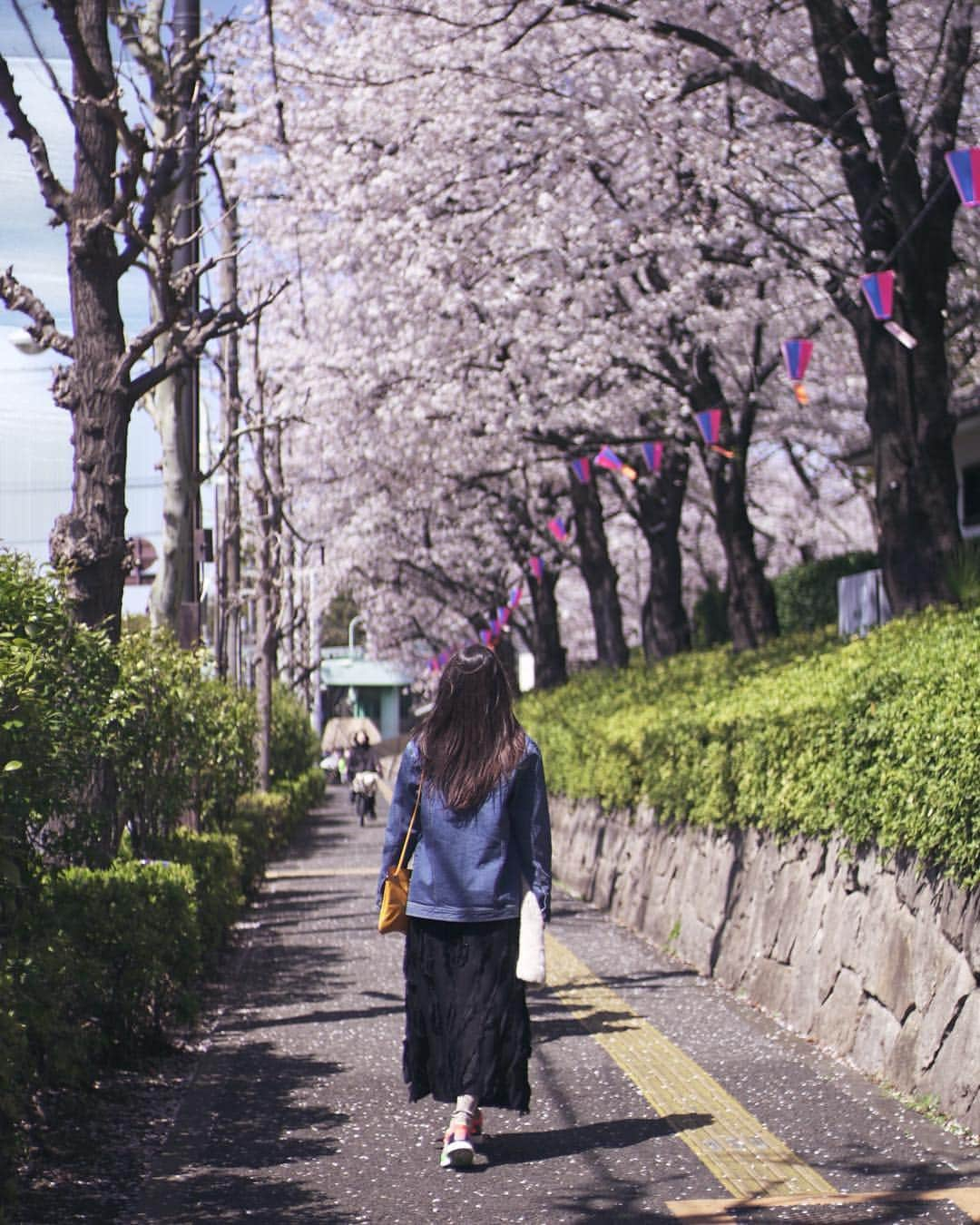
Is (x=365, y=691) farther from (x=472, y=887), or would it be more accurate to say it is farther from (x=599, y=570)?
(x=472, y=887)

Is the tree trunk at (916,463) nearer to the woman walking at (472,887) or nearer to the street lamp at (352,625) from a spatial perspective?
the woman walking at (472,887)

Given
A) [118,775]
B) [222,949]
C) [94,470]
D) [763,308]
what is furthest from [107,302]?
[763,308]

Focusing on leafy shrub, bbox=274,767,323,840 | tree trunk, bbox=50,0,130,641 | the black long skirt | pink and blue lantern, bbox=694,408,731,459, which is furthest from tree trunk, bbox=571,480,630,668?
the black long skirt

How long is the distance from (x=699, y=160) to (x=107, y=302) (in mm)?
7577

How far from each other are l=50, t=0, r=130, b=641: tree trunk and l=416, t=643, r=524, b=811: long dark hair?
3087 mm

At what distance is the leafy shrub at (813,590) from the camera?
25453 millimetres

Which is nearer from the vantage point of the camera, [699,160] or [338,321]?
[699,160]

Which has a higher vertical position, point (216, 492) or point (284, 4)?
point (284, 4)

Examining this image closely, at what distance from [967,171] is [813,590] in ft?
61.3

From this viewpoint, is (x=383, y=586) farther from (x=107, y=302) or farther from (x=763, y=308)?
(x=107, y=302)

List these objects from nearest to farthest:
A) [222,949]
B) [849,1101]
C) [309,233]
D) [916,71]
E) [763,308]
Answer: [849,1101] < [222,949] < [916,71] < [763,308] < [309,233]

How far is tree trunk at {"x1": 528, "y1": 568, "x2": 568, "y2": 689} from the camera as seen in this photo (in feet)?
108

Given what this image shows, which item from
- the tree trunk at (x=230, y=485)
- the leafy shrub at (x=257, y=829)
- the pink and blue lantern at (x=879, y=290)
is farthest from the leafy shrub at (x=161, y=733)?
the tree trunk at (x=230, y=485)

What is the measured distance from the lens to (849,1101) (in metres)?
6.57
